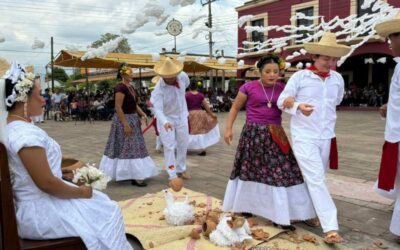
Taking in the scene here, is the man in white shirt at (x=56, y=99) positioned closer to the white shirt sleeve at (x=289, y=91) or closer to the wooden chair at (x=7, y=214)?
the white shirt sleeve at (x=289, y=91)

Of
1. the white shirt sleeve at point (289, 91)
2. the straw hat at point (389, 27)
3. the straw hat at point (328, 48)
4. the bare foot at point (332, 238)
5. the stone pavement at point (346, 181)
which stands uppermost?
the straw hat at point (389, 27)

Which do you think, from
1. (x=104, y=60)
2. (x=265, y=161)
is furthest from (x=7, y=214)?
(x=104, y=60)

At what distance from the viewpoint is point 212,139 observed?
28.7 ft

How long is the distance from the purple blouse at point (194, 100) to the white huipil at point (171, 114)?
8.69 ft

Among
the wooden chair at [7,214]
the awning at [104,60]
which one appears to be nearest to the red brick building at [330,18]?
the awning at [104,60]

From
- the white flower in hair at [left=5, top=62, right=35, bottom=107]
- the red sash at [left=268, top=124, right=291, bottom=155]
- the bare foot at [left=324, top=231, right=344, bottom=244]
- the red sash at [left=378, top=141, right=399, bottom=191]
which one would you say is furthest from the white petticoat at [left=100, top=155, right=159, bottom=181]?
the white flower in hair at [left=5, top=62, right=35, bottom=107]

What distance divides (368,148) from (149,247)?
666 centimetres

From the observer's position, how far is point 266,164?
12.1 ft

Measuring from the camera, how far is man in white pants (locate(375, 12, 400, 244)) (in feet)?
11.4

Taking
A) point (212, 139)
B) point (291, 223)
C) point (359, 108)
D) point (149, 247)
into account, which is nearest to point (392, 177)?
point (291, 223)

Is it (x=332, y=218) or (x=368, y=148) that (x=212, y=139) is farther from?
(x=332, y=218)

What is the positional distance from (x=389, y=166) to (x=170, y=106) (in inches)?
117

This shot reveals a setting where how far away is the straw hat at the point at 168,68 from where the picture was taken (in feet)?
17.6

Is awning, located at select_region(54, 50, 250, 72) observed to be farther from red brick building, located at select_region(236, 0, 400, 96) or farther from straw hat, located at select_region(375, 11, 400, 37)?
straw hat, located at select_region(375, 11, 400, 37)
